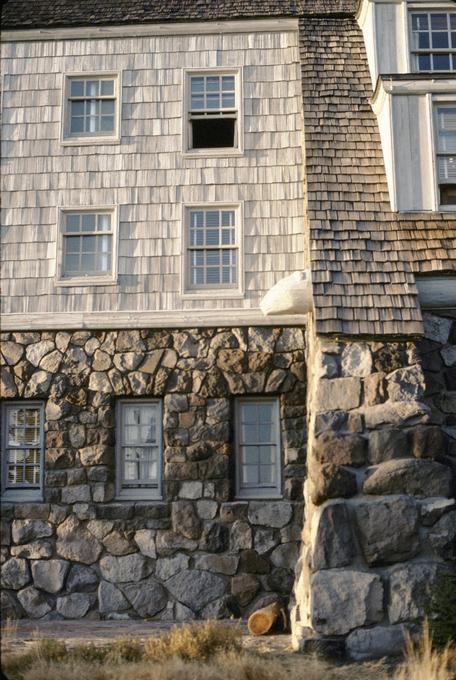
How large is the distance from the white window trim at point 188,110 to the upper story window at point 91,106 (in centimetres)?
99

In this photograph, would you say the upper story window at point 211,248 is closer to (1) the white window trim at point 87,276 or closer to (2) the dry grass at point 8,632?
(1) the white window trim at point 87,276

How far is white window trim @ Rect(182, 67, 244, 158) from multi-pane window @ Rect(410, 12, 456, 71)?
8.20 ft

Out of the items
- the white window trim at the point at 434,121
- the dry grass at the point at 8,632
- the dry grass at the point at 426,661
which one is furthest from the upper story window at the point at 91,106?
the dry grass at the point at 426,661

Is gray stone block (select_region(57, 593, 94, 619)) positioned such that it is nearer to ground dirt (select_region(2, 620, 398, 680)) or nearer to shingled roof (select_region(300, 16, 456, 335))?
ground dirt (select_region(2, 620, 398, 680))

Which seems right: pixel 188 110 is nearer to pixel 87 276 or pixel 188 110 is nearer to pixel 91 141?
pixel 91 141

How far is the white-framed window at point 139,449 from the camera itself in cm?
1049

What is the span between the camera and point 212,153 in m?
11.3

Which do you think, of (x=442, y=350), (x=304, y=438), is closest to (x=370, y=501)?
(x=442, y=350)

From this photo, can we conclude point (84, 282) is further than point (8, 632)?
Yes

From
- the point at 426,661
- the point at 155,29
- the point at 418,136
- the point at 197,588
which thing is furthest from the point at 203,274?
the point at 426,661

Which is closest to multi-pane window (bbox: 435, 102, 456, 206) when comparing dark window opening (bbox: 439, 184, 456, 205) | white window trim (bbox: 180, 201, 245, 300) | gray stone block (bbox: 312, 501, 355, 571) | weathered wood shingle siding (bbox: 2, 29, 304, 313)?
dark window opening (bbox: 439, 184, 456, 205)

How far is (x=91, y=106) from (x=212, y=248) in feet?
9.50

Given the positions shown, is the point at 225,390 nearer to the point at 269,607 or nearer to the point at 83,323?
the point at 83,323

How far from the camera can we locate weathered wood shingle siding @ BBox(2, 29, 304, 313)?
431 inches
